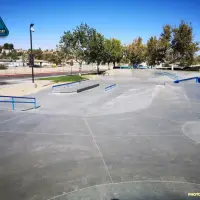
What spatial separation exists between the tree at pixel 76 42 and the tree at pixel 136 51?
34.4 metres

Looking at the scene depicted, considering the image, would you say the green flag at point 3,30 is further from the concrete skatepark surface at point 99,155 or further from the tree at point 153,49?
the tree at point 153,49

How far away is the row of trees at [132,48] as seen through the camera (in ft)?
132

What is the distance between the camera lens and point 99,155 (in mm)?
7480

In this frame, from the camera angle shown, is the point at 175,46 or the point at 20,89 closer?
the point at 20,89

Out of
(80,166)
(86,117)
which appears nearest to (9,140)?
(80,166)

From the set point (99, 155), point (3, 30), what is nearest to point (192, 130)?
point (99, 155)

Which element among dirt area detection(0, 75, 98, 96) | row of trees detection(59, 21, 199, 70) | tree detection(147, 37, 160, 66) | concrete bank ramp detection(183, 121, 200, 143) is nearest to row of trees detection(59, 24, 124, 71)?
row of trees detection(59, 21, 199, 70)

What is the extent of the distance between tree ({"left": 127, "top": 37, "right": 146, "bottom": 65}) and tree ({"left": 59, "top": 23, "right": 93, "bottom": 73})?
3436 centimetres

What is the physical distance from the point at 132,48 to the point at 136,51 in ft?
5.87

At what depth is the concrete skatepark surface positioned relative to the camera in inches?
215

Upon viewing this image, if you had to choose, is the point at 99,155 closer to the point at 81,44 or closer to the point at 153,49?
the point at 81,44

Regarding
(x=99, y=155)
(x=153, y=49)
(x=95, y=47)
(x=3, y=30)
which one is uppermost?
(x=153, y=49)

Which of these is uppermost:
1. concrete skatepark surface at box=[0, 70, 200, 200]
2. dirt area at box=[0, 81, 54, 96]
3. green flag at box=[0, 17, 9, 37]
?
green flag at box=[0, 17, 9, 37]

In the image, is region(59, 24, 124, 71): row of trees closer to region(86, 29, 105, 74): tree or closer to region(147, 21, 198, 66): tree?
region(86, 29, 105, 74): tree
